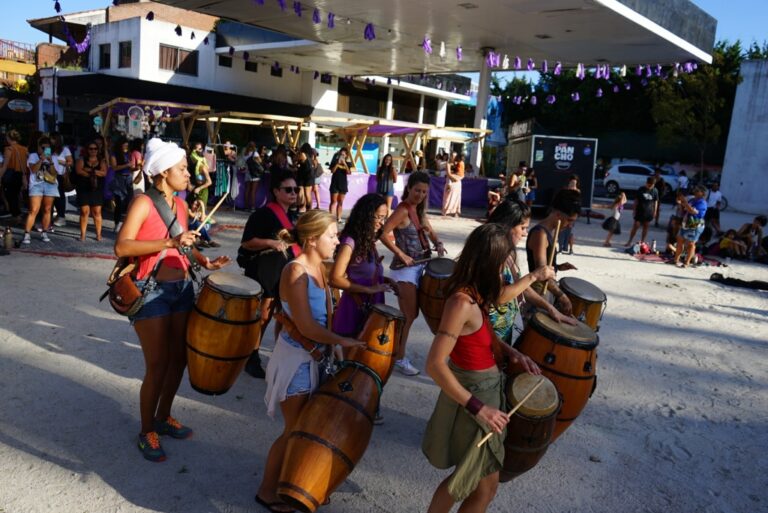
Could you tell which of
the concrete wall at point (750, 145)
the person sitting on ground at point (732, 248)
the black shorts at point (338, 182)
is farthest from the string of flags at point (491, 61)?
the person sitting on ground at point (732, 248)

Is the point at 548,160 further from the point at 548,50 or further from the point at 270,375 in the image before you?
the point at 270,375

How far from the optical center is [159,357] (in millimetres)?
3391

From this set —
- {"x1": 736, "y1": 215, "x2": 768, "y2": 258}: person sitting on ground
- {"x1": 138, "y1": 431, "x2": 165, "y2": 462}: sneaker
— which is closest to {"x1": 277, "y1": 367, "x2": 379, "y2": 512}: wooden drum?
{"x1": 138, "y1": 431, "x2": 165, "y2": 462}: sneaker

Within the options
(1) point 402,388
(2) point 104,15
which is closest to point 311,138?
(2) point 104,15

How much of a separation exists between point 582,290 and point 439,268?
1055 mm

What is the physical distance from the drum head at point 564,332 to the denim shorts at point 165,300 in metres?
1.96

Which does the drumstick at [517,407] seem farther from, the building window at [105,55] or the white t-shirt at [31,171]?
the building window at [105,55]

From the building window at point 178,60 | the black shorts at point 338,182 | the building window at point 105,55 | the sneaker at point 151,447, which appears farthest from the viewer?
the building window at point 105,55

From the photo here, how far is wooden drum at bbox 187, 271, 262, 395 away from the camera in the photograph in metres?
3.29

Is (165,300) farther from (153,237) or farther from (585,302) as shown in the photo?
(585,302)

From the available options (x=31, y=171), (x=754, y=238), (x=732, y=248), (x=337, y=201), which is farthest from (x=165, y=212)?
(x=754, y=238)

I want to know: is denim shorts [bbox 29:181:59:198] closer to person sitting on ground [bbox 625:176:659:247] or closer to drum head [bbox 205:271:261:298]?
drum head [bbox 205:271:261:298]

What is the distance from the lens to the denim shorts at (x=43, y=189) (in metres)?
9.05

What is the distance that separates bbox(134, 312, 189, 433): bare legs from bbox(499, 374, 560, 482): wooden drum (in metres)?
1.89
